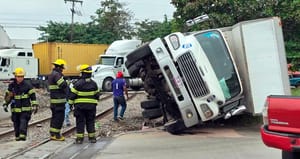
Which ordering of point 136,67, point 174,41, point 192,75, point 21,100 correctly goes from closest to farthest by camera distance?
point 21,100 → point 192,75 → point 174,41 → point 136,67

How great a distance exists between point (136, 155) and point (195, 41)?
13.4ft

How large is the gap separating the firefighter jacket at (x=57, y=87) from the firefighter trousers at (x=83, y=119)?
1.58ft

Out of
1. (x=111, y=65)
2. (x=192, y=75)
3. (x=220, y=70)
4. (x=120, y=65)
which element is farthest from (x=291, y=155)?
(x=111, y=65)

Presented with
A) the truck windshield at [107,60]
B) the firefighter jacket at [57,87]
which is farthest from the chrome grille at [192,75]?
the truck windshield at [107,60]

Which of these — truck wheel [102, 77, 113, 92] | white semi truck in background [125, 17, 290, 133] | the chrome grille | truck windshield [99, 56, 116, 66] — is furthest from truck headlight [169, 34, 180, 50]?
truck windshield [99, 56, 116, 66]

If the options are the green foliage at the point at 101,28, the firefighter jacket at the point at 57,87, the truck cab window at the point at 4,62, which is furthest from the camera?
the green foliage at the point at 101,28

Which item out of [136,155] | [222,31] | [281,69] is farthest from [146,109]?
[136,155]

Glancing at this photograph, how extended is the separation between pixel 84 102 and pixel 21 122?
146 cm

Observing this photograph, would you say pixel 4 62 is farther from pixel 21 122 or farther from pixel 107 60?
pixel 21 122

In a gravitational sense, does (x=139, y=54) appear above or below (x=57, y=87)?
above

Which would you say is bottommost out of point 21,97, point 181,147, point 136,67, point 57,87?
point 181,147

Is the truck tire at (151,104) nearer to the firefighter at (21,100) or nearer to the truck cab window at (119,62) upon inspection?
the firefighter at (21,100)

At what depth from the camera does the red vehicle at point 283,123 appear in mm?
6777

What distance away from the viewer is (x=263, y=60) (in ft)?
43.4
